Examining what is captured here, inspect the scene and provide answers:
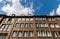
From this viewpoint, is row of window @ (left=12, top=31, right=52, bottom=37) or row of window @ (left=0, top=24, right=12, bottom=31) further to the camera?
row of window @ (left=0, top=24, right=12, bottom=31)

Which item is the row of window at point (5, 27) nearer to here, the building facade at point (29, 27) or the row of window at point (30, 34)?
the building facade at point (29, 27)

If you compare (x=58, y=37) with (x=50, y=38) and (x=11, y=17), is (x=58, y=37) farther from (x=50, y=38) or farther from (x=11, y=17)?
(x=11, y=17)

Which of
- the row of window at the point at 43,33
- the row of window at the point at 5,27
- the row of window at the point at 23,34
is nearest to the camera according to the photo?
the row of window at the point at 43,33

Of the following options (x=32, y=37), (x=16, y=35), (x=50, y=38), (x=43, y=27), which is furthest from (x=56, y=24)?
(x=16, y=35)

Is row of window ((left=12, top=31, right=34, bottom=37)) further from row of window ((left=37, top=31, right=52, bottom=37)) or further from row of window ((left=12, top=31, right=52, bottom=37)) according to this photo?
row of window ((left=37, top=31, right=52, bottom=37))

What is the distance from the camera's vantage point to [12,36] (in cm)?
3341

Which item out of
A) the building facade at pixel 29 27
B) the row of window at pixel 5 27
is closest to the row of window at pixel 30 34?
the building facade at pixel 29 27

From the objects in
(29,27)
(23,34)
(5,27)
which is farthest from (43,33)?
(5,27)

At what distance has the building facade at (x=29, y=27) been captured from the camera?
33719mm

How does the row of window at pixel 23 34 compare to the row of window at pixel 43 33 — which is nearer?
the row of window at pixel 43 33

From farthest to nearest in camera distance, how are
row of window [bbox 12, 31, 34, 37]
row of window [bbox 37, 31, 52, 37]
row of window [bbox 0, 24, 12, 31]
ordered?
row of window [bbox 0, 24, 12, 31] → row of window [bbox 12, 31, 34, 37] → row of window [bbox 37, 31, 52, 37]

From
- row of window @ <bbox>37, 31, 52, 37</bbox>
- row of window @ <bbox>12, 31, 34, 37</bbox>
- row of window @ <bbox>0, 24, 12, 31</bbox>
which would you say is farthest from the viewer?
row of window @ <bbox>0, 24, 12, 31</bbox>

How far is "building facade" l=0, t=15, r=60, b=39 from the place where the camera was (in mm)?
33719

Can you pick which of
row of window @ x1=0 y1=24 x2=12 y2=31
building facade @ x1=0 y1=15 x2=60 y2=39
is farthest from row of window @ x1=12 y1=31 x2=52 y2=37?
row of window @ x1=0 y1=24 x2=12 y2=31
